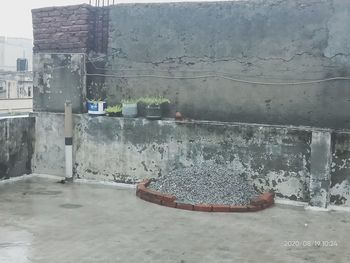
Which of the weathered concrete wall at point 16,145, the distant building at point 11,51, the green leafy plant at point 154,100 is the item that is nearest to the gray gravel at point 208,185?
the green leafy plant at point 154,100

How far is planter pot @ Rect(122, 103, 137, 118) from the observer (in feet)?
24.2

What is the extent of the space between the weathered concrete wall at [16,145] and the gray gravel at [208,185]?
265 cm

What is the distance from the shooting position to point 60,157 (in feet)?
25.7

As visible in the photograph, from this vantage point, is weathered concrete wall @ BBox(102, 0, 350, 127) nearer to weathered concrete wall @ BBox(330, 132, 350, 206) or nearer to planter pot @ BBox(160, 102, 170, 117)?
planter pot @ BBox(160, 102, 170, 117)

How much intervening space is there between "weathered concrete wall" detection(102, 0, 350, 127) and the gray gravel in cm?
94

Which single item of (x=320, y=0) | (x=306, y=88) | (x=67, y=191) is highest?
(x=320, y=0)

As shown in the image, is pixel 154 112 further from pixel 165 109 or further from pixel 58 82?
pixel 58 82

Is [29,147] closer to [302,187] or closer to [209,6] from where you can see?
[209,6]

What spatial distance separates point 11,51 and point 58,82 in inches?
1553

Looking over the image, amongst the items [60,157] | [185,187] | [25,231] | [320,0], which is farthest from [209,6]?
[25,231]

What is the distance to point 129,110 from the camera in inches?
290

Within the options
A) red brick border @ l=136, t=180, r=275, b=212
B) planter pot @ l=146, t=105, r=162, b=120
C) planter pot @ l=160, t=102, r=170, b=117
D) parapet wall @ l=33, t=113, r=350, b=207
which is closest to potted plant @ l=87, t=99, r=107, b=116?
parapet wall @ l=33, t=113, r=350, b=207

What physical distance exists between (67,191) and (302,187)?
3699 mm

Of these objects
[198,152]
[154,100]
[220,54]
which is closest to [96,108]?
[154,100]
